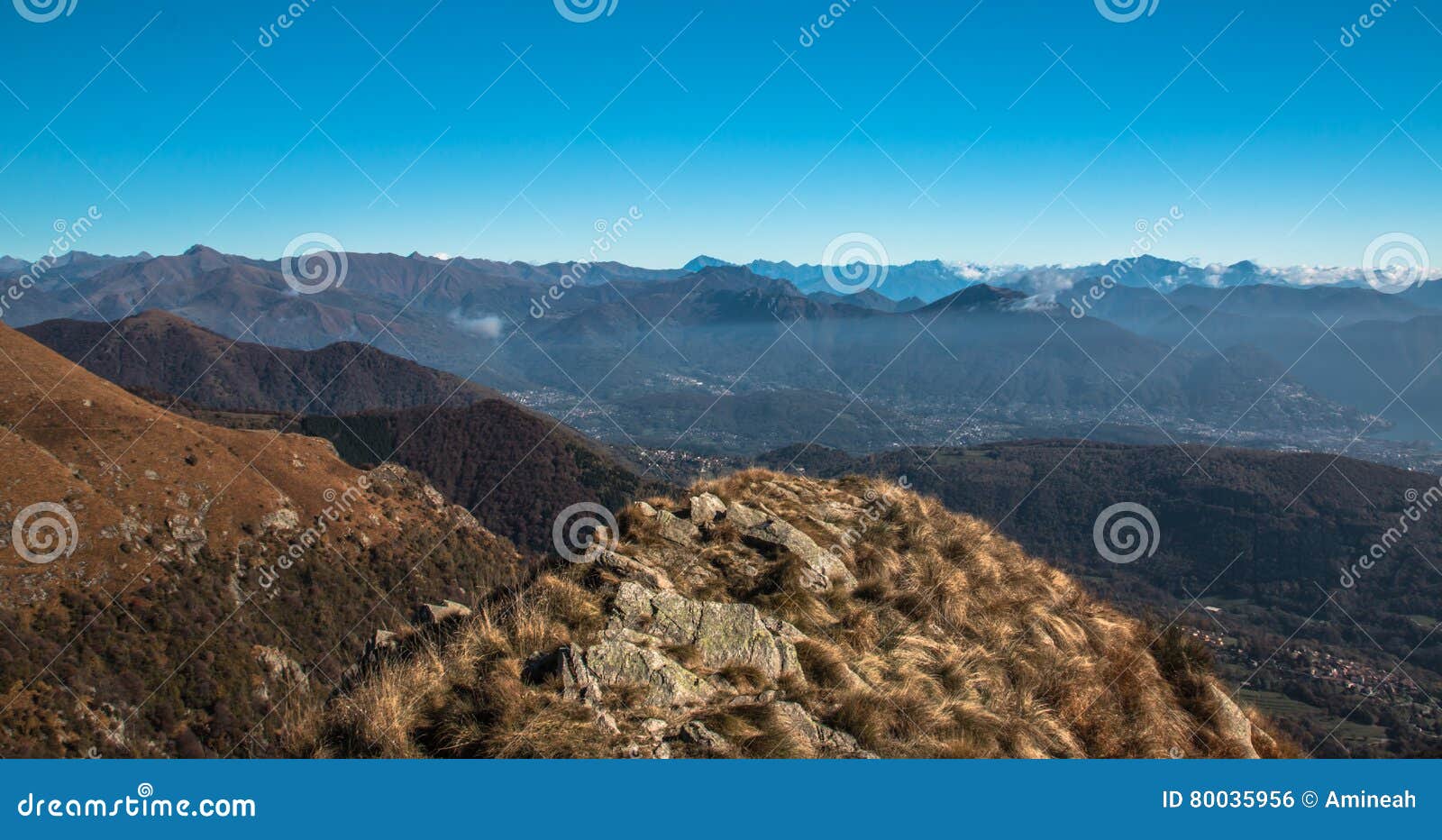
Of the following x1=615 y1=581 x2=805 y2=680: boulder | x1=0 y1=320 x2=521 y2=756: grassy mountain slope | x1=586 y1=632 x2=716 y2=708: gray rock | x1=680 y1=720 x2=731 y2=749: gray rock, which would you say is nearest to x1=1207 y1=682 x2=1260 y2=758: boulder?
x1=615 y1=581 x2=805 y2=680: boulder

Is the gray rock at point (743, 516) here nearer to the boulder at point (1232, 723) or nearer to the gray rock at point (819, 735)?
the gray rock at point (819, 735)

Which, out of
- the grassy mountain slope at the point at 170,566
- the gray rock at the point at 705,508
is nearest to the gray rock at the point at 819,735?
the gray rock at the point at 705,508

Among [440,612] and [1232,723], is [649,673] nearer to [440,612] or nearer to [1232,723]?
[440,612]

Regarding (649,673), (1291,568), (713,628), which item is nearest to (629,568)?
(713,628)

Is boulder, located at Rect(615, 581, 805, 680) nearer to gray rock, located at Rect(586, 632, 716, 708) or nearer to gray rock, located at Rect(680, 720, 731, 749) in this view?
gray rock, located at Rect(586, 632, 716, 708)

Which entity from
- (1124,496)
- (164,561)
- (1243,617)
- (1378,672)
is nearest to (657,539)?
(164,561)

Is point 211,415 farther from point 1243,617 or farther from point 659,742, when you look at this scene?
point 1243,617
